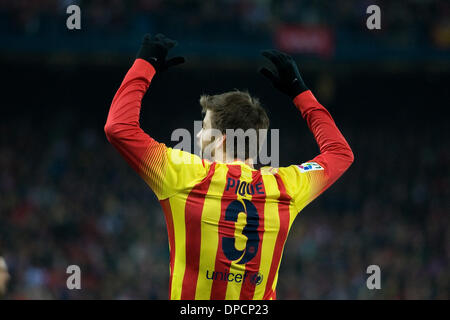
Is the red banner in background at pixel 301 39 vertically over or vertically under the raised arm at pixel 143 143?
over

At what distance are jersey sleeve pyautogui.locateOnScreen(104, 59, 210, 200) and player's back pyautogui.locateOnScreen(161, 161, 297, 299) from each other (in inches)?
1.8

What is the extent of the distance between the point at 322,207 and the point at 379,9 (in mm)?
5253

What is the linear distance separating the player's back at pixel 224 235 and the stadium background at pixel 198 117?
8.80 m

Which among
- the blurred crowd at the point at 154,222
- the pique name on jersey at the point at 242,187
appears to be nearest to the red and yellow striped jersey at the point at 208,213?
the pique name on jersey at the point at 242,187

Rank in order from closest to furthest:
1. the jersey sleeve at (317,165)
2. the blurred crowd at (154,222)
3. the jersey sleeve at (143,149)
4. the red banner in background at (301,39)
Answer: the jersey sleeve at (143,149)
the jersey sleeve at (317,165)
the blurred crowd at (154,222)
the red banner in background at (301,39)

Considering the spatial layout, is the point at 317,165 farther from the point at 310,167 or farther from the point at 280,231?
the point at 280,231

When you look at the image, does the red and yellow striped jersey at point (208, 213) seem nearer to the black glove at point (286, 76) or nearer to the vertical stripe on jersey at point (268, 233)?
the vertical stripe on jersey at point (268, 233)

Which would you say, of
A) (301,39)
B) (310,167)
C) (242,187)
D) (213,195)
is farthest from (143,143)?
(301,39)

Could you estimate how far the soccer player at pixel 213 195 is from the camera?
8.53 feet

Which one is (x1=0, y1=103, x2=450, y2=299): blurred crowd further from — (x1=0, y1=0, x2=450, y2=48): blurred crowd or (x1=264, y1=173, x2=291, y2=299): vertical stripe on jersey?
(x1=264, y1=173, x2=291, y2=299): vertical stripe on jersey

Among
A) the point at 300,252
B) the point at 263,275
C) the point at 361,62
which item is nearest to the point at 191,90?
the point at 361,62
